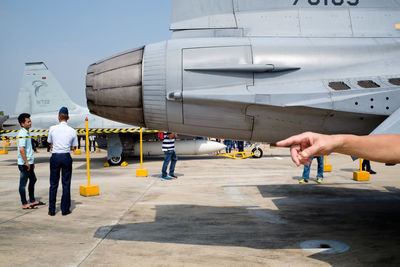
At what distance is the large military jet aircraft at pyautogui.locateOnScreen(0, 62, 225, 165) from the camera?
1395cm

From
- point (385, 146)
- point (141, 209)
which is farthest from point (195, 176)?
point (385, 146)

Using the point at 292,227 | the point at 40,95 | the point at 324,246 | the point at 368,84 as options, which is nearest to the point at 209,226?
the point at 292,227

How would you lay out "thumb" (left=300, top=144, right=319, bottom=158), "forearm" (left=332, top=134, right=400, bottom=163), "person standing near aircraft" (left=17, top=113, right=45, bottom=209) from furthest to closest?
1. "person standing near aircraft" (left=17, top=113, right=45, bottom=209)
2. "forearm" (left=332, top=134, right=400, bottom=163)
3. "thumb" (left=300, top=144, right=319, bottom=158)

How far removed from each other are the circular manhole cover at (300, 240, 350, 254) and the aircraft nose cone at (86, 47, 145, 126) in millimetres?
2530

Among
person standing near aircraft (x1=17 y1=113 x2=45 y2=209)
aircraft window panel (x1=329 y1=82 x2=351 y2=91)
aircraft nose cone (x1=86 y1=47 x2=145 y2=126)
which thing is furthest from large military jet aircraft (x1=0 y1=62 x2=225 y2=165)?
aircraft window panel (x1=329 y1=82 x2=351 y2=91)

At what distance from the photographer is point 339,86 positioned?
3.53 meters

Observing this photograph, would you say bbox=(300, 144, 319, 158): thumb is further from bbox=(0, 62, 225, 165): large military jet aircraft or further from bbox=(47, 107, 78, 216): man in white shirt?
bbox=(0, 62, 225, 165): large military jet aircraft

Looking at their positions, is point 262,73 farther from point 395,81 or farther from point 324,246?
point 324,246

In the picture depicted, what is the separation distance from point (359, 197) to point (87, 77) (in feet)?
18.8

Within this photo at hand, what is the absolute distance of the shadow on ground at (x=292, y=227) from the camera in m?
3.73

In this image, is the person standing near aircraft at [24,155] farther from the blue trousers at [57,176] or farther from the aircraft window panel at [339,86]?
the aircraft window panel at [339,86]

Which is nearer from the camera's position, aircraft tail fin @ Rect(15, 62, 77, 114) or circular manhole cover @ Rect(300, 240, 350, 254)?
circular manhole cover @ Rect(300, 240, 350, 254)

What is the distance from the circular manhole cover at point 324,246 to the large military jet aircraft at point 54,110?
10652 mm

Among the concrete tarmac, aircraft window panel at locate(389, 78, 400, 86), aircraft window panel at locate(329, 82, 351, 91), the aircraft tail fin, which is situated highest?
the aircraft tail fin
